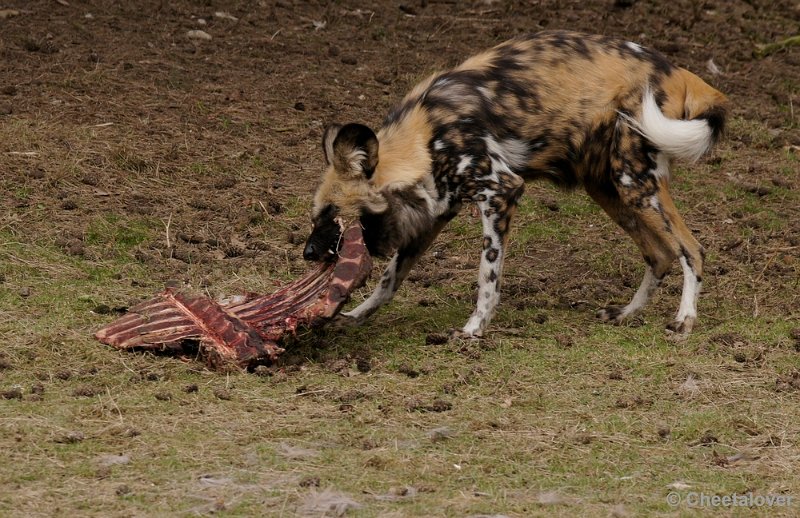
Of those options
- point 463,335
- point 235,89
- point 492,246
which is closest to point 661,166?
point 492,246

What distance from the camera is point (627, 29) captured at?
9.92 m

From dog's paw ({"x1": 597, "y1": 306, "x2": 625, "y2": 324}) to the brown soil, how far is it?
0.26m

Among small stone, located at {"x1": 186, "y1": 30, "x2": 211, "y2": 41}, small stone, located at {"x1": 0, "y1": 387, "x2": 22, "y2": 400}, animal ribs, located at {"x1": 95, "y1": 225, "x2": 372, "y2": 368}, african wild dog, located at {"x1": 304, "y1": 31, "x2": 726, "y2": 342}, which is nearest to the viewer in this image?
small stone, located at {"x1": 0, "y1": 387, "x2": 22, "y2": 400}

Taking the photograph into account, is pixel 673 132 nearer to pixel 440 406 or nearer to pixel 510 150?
pixel 510 150

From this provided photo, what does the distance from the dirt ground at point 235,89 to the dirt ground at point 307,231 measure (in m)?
0.02

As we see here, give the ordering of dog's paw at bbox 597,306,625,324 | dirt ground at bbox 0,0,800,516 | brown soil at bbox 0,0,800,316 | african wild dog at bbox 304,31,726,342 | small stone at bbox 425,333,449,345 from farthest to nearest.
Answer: brown soil at bbox 0,0,800,316 < dog's paw at bbox 597,306,625,324 < african wild dog at bbox 304,31,726,342 < small stone at bbox 425,333,449,345 < dirt ground at bbox 0,0,800,516

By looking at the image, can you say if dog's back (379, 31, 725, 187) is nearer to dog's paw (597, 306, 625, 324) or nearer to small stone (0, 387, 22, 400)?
dog's paw (597, 306, 625, 324)

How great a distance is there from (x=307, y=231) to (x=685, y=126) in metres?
2.22

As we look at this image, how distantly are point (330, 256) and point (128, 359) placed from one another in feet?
3.39

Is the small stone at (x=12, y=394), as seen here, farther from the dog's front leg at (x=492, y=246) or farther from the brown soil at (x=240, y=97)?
the dog's front leg at (x=492, y=246)

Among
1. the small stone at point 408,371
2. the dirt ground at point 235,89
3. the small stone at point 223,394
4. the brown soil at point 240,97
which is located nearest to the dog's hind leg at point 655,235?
the brown soil at point 240,97

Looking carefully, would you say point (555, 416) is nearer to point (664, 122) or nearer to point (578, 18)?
point (664, 122)

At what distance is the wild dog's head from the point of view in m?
5.45

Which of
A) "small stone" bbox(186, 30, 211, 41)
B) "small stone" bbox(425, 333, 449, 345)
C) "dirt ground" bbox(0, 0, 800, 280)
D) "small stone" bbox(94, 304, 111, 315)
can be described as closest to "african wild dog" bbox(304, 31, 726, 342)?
"small stone" bbox(425, 333, 449, 345)
